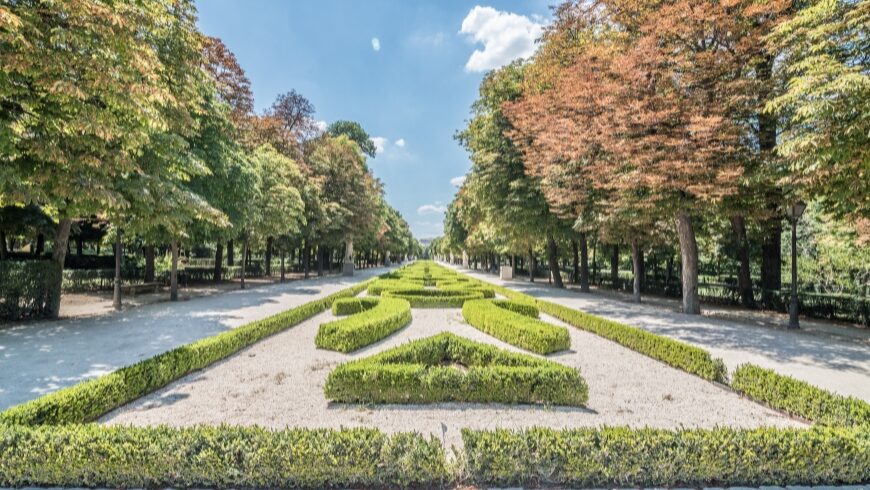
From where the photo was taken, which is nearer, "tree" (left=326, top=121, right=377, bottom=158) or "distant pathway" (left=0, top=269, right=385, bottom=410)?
"distant pathway" (left=0, top=269, right=385, bottom=410)

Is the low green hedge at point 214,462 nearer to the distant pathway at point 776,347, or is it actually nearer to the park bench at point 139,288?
the distant pathway at point 776,347

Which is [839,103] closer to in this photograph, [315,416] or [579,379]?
[579,379]

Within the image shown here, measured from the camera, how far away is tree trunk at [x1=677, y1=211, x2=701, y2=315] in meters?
14.7

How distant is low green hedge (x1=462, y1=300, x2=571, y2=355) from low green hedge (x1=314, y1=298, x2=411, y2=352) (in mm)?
2477

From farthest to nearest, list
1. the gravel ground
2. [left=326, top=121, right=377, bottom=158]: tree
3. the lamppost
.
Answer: [left=326, top=121, right=377, bottom=158]: tree < the lamppost < the gravel ground

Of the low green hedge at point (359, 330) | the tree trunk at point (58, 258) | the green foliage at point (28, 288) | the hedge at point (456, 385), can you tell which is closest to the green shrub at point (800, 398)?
the hedge at point (456, 385)

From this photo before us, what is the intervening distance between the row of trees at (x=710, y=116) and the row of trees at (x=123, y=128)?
13013 millimetres

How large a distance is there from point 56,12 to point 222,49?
18819 millimetres

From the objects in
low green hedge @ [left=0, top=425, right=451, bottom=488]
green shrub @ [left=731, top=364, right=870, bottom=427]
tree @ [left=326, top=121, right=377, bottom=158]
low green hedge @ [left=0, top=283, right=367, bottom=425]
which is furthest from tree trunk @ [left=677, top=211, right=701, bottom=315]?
tree @ [left=326, top=121, right=377, bottom=158]

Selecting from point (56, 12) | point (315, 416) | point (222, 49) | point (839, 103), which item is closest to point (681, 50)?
point (839, 103)

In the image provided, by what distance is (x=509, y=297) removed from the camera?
17469mm

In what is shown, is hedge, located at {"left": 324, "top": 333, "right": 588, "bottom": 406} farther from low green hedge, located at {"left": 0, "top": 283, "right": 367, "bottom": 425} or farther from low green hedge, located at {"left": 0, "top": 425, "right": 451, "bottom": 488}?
low green hedge, located at {"left": 0, "top": 283, "right": 367, "bottom": 425}

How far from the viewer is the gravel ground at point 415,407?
522cm

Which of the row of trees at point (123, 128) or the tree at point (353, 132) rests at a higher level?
the tree at point (353, 132)
